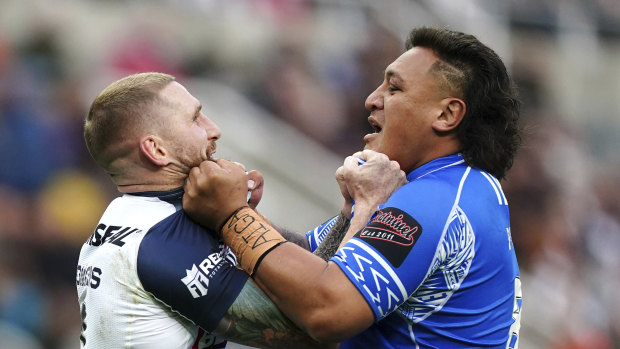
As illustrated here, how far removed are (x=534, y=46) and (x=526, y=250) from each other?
321cm

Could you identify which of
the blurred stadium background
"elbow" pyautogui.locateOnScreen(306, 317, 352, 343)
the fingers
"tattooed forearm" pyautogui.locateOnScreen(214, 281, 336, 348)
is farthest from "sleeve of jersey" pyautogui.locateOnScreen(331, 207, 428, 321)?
the blurred stadium background

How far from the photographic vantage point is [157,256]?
289 centimetres

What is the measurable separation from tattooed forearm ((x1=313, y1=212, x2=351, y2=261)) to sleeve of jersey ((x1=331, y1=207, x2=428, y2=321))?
1.46 feet

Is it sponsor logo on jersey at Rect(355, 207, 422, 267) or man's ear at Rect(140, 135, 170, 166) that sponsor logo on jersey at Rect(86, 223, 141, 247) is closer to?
man's ear at Rect(140, 135, 170, 166)

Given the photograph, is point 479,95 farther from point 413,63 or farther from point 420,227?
point 420,227

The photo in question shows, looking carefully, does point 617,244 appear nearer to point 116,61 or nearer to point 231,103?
point 231,103

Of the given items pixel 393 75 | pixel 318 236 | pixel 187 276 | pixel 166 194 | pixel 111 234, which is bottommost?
pixel 111 234

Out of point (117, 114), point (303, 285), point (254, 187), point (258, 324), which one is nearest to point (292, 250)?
point (303, 285)

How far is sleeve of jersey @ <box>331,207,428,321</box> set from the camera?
2.82 metres

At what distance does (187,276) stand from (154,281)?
12 cm

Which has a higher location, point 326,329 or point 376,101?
point 376,101

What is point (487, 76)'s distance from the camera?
3.31 meters

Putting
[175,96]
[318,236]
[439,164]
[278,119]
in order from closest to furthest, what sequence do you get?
[175,96] → [439,164] → [318,236] → [278,119]

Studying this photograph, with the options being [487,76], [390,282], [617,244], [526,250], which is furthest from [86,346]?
[617,244]
